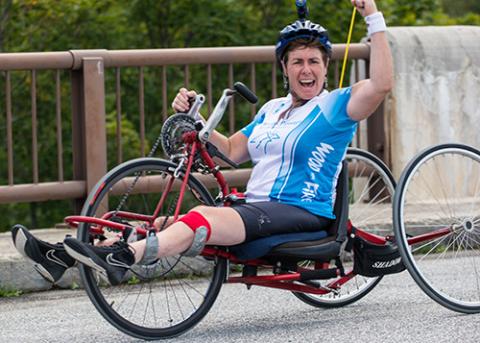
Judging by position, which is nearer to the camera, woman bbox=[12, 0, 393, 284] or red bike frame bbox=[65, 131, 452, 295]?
red bike frame bbox=[65, 131, 452, 295]

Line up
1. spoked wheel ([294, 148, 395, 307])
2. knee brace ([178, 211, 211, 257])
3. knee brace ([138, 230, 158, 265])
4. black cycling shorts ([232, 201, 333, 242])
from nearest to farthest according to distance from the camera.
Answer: knee brace ([138, 230, 158, 265]), knee brace ([178, 211, 211, 257]), black cycling shorts ([232, 201, 333, 242]), spoked wheel ([294, 148, 395, 307])

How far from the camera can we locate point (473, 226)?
23.6ft

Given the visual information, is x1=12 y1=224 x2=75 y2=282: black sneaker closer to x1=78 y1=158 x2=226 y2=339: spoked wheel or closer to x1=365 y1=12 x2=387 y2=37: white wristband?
x1=78 y1=158 x2=226 y2=339: spoked wheel

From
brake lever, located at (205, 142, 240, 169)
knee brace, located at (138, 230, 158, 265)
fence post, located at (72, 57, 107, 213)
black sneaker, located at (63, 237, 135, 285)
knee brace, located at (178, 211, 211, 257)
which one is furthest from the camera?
fence post, located at (72, 57, 107, 213)

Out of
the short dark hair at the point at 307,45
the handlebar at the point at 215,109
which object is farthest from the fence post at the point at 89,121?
the short dark hair at the point at 307,45

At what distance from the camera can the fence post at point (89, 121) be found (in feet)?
30.8

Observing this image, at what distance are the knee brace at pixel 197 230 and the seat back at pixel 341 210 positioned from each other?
0.73 m

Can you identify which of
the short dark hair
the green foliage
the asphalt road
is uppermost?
the short dark hair

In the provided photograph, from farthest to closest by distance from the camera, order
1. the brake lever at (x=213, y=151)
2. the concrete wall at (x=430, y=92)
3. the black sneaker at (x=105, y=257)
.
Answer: the concrete wall at (x=430, y=92) < the brake lever at (x=213, y=151) < the black sneaker at (x=105, y=257)

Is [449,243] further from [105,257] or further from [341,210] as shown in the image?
[105,257]

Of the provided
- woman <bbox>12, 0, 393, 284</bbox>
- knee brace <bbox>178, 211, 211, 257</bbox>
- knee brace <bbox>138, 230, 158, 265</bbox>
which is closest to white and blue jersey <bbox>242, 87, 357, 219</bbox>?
woman <bbox>12, 0, 393, 284</bbox>

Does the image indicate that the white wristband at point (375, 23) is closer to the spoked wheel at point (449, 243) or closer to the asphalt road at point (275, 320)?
the spoked wheel at point (449, 243)

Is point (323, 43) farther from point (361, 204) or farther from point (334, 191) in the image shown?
point (361, 204)

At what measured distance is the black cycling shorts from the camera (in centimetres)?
655
